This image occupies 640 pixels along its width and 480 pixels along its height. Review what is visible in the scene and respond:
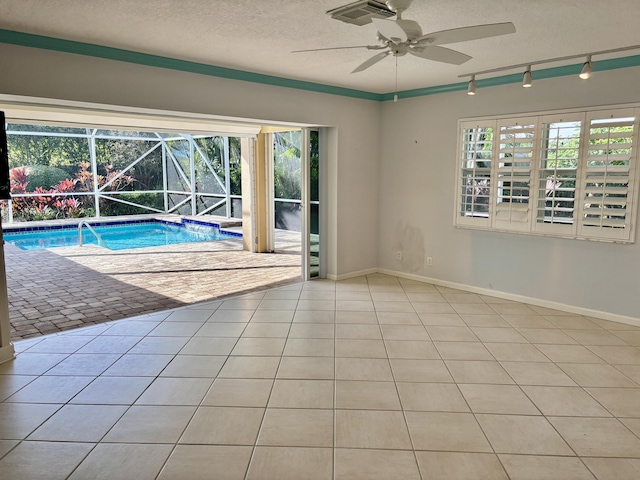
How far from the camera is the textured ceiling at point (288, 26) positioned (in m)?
2.73

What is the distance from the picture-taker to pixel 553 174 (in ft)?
14.4

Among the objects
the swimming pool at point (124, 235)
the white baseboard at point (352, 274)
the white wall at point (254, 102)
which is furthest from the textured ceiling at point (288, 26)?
the swimming pool at point (124, 235)

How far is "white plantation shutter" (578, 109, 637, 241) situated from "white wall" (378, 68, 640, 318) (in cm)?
15

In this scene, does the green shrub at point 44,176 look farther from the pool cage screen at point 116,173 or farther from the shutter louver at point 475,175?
the shutter louver at point 475,175

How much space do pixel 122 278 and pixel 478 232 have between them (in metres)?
4.60

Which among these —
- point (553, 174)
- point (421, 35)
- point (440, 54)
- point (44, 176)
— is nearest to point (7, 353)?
point (421, 35)

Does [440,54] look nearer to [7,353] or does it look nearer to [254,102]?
[254,102]

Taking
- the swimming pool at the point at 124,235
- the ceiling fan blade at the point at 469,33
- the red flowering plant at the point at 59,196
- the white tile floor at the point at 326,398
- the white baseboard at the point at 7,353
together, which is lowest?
the white tile floor at the point at 326,398

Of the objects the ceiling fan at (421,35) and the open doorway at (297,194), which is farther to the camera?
the open doorway at (297,194)

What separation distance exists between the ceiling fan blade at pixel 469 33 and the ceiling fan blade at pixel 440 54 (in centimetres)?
11

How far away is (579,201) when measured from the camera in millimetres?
4277

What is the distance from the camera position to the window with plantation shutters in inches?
159

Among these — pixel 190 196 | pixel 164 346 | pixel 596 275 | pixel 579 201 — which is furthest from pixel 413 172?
pixel 190 196

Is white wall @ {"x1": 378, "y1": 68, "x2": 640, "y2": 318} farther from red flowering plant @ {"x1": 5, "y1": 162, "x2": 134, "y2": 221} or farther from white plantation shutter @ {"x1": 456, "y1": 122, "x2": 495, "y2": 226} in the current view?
red flowering plant @ {"x1": 5, "y1": 162, "x2": 134, "y2": 221}
